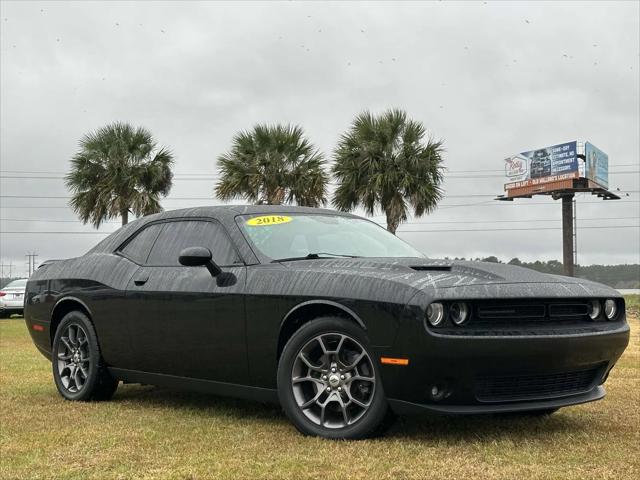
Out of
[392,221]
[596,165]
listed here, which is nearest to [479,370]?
[392,221]

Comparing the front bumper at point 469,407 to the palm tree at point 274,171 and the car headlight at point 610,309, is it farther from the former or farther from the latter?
the palm tree at point 274,171

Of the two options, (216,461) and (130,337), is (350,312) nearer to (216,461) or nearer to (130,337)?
(216,461)

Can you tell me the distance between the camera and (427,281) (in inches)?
166

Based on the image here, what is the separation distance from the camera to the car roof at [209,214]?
18.0ft

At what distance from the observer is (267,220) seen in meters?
5.42

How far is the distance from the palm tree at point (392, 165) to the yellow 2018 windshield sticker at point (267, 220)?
21.7 metres

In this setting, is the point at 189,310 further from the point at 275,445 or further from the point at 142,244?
the point at 275,445

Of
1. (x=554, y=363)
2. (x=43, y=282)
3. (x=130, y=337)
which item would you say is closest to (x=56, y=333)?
(x=43, y=282)

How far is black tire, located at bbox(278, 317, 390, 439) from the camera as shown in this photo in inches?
169

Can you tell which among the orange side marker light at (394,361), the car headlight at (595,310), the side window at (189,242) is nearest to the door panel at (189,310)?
the side window at (189,242)

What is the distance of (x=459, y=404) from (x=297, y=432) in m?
1.01

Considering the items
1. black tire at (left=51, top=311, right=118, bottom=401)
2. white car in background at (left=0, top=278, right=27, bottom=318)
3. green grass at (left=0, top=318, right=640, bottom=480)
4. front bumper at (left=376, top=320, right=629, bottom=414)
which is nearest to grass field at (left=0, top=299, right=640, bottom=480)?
green grass at (left=0, top=318, right=640, bottom=480)

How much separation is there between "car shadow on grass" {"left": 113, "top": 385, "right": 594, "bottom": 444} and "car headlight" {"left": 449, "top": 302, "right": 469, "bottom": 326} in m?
0.67

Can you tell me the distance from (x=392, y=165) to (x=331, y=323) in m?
23.3
